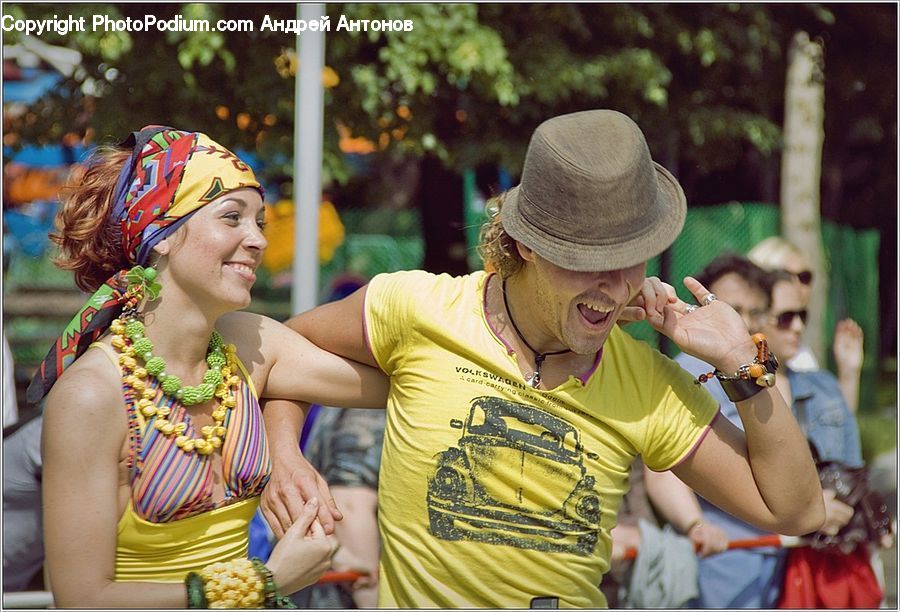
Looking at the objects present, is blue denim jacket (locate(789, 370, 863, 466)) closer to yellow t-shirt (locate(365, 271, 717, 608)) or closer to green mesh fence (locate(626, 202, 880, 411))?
yellow t-shirt (locate(365, 271, 717, 608))

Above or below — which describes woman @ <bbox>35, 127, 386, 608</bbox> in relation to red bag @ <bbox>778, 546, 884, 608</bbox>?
above

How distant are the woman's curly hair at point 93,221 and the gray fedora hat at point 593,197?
884mm

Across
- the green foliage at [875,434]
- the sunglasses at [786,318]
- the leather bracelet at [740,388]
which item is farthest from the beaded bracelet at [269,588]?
the green foliage at [875,434]

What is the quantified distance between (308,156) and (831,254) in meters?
8.81

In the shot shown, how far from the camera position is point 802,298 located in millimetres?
4902

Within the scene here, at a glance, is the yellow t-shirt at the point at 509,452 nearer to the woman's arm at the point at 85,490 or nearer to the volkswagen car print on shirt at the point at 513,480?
the volkswagen car print on shirt at the point at 513,480

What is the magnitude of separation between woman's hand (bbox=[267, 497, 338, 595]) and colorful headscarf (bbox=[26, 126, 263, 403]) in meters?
0.59

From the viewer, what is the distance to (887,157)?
479 inches

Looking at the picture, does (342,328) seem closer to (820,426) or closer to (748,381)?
(748,381)

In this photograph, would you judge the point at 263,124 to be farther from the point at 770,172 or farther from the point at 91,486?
the point at 770,172

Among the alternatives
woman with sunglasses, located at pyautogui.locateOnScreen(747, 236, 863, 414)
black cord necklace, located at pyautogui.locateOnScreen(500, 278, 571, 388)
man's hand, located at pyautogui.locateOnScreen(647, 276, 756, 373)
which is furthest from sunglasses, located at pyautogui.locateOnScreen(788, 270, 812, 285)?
black cord necklace, located at pyautogui.locateOnScreen(500, 278, 571, 388)

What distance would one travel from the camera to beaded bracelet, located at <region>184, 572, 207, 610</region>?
216 centimetres

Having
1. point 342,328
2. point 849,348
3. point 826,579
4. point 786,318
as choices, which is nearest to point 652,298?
point 342,328

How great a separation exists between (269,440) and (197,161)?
0.65 m
